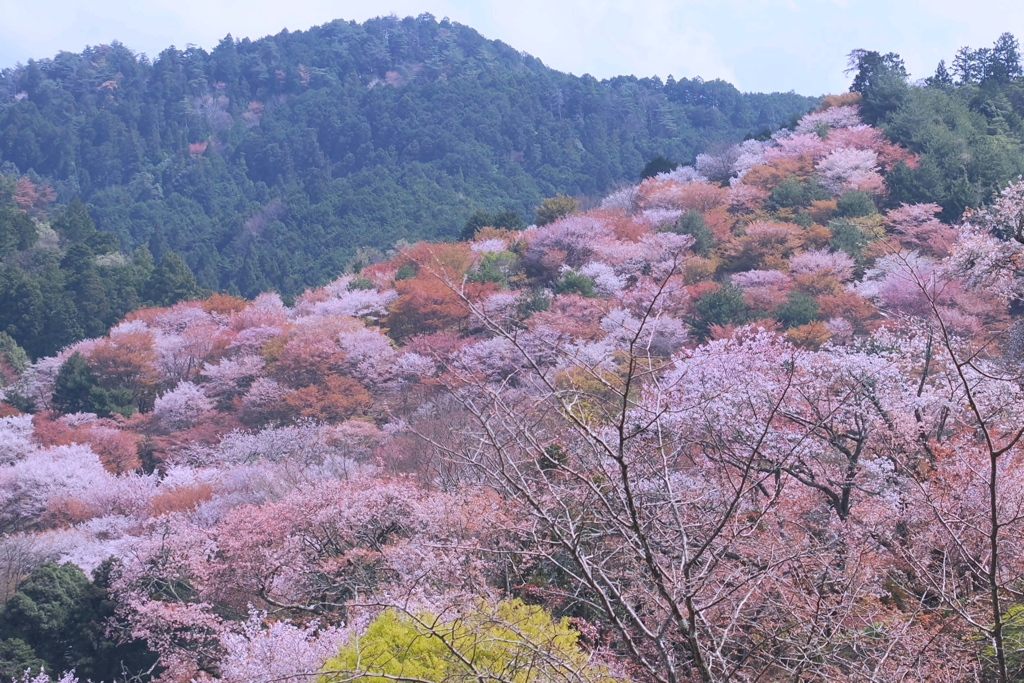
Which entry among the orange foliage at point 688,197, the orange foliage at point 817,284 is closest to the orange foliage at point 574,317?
the orange foliage at point 817,284

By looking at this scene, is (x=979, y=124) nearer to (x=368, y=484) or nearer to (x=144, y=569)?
(x=368, y=484)

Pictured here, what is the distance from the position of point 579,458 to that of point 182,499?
14.5 metres

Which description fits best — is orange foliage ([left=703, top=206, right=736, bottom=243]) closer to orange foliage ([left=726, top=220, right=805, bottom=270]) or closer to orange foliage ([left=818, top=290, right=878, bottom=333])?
orange foliage ([left=726, top=220, right=805, bottom=270])

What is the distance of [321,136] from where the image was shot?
63.5 metres

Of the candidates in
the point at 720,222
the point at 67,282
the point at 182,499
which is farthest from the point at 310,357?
the point at 67,282

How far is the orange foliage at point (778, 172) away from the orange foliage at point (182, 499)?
20514 millimetres

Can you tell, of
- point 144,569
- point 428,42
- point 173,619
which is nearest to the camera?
point 173,619

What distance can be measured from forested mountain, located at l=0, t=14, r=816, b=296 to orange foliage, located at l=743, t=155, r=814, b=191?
61.0 feet

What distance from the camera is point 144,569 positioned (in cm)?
1221

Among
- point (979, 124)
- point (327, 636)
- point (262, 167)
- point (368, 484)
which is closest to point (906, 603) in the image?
point (327, 636)

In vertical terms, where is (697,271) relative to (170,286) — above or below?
above

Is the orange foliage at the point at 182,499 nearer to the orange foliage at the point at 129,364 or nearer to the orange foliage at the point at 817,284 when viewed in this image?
the orange foliage at the point at 129,364

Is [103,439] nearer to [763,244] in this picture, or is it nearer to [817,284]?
[817,284]

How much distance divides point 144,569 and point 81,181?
53973 mm
